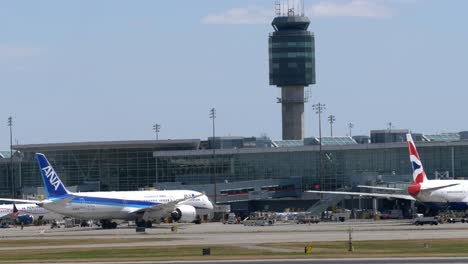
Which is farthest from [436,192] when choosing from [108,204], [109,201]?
[108,204]

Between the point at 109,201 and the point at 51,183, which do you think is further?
the point at 109,201

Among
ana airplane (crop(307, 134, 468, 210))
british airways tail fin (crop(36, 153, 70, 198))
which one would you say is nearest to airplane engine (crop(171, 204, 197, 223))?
british airways tail fin (crop(36, 153, 70, 198))

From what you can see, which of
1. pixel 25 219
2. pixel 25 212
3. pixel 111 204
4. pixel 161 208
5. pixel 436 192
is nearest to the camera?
pixel 436 192

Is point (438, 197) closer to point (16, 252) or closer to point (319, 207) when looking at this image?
point (319, 207)

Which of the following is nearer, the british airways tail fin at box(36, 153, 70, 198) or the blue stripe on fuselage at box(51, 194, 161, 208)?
the british airways tail fin at box(36, 153, 70, 198)

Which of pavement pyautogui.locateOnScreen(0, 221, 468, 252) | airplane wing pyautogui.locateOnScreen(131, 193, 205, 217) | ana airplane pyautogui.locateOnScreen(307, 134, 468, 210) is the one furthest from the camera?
airplane wing pyautogui.locateOnScreen(131, 193, 205, 217)

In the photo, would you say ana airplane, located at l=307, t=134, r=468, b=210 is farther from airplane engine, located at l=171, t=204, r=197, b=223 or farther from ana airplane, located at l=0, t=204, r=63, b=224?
ana airplane, located at l=0, t=204, r=63, b=224

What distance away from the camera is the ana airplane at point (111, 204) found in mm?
129375

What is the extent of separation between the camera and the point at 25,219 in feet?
531

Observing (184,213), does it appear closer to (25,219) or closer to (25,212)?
(25,212)

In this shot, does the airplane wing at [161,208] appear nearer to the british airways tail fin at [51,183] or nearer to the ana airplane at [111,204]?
the ana airplane at [111,204]

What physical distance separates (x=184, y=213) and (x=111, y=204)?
332 inches

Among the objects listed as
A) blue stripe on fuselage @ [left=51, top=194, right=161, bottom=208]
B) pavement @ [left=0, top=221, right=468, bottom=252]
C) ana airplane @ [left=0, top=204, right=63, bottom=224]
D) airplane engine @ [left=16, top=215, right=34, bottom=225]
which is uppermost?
blue stripe on fuselage @ [left=51, top=194, right=161, bottom=208]

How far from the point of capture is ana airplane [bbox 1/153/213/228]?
424 ft
